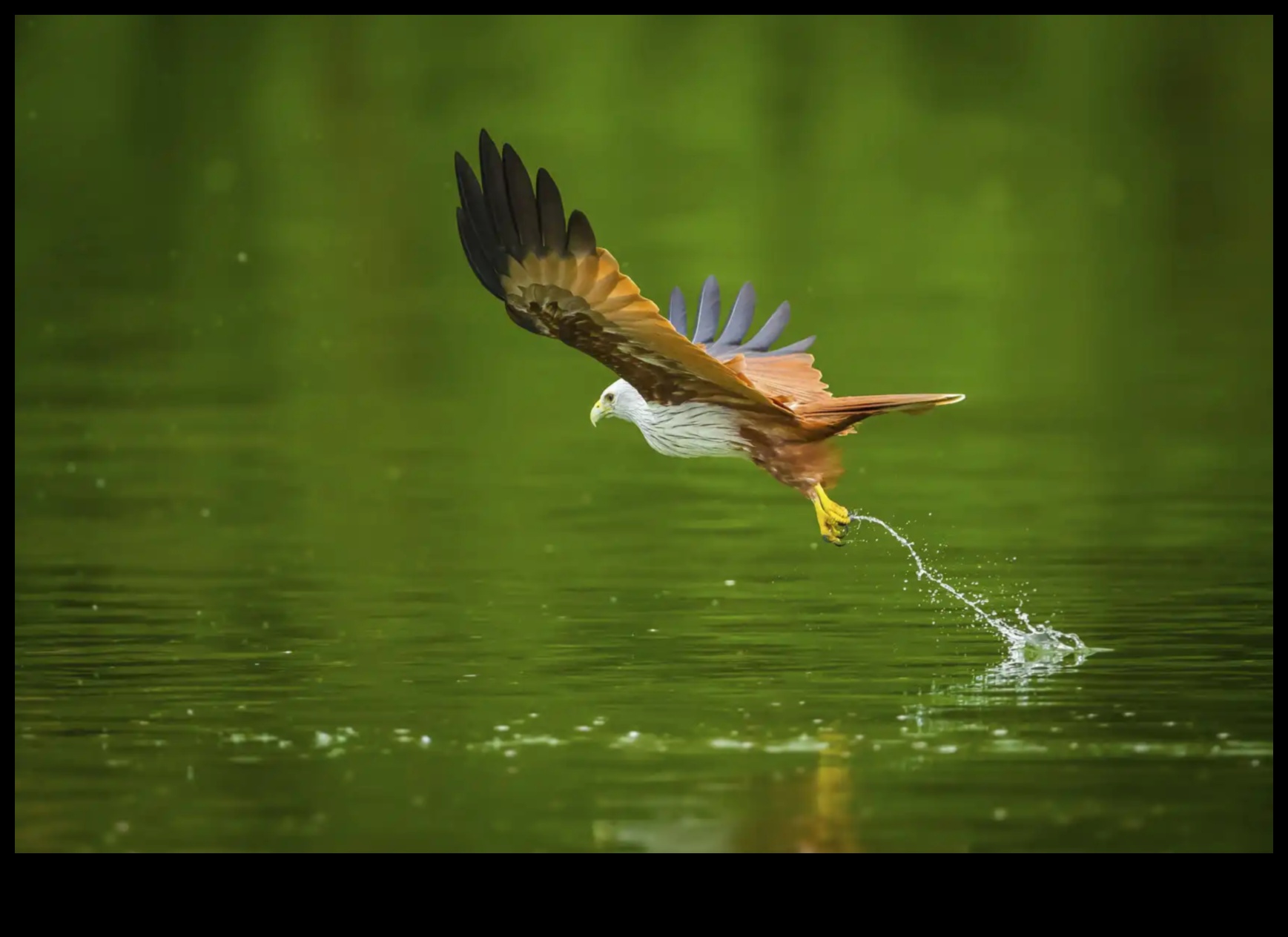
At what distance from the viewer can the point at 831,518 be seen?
35.9 ft

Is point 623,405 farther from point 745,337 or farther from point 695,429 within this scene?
point 745,337

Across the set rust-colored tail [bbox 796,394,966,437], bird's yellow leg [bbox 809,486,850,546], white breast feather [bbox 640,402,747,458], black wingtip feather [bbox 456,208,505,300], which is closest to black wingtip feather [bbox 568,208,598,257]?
black wingtip feather [bbox 456,208,505,300]

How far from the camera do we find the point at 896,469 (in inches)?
638

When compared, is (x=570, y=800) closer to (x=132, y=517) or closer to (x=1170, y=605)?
(x=1170, y=605)

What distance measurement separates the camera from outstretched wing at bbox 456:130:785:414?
9.55m

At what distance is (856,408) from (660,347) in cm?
91

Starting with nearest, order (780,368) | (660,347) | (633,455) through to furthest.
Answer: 1. (660,347)
2. (780,368)
3. (633,455)

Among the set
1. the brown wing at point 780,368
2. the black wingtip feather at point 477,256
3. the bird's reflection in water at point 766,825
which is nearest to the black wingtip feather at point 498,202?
the black wingtip feather at point 477,256

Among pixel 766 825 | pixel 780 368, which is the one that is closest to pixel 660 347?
pixel 780 368

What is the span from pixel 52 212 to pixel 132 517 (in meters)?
13.5

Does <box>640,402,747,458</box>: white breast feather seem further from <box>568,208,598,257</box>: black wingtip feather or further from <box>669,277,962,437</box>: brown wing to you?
<box>568,208,598,257</box>: black wingtip feather

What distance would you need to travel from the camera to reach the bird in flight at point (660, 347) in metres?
9.61

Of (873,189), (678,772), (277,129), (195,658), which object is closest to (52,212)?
(277,129)

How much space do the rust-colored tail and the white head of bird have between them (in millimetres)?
740
